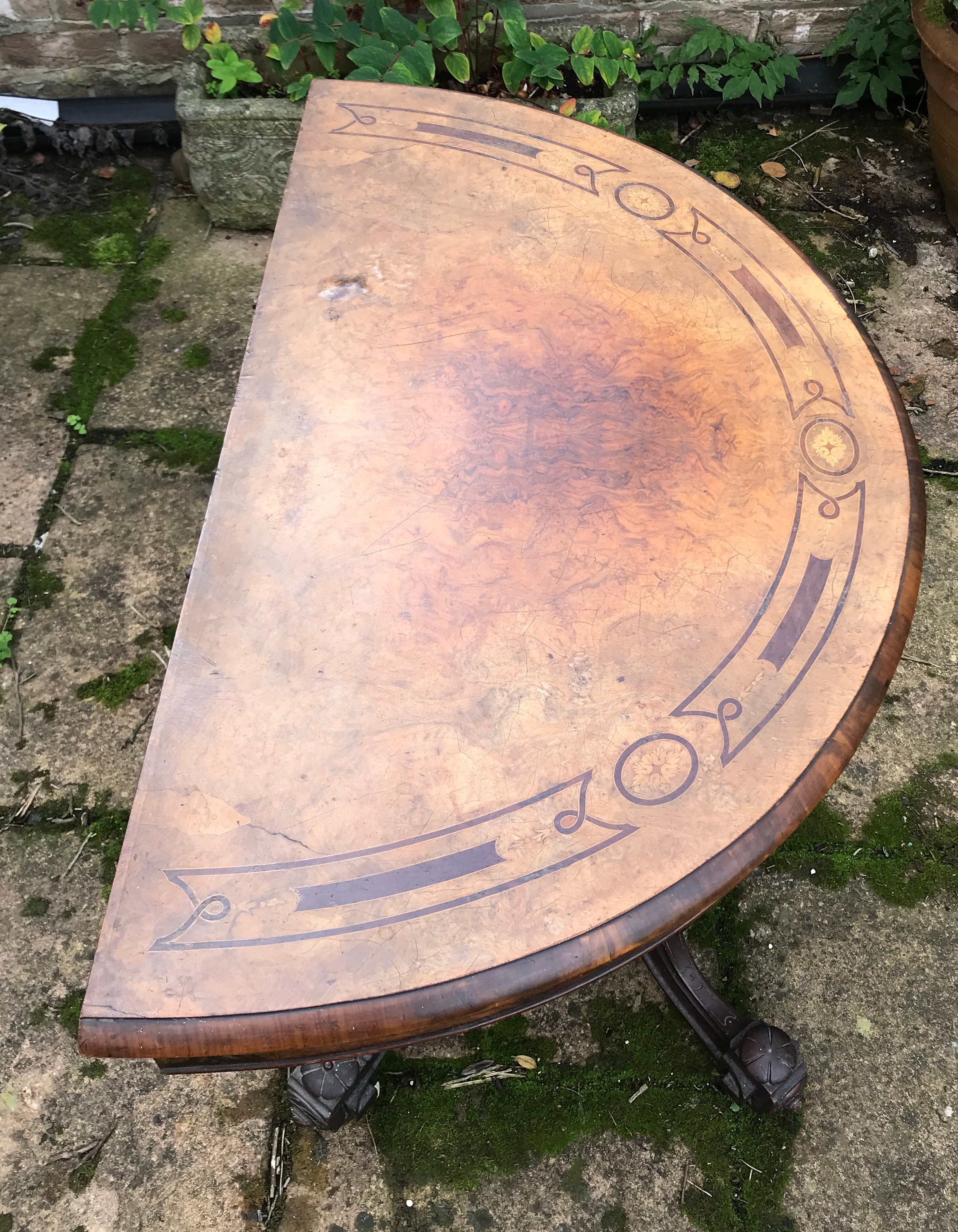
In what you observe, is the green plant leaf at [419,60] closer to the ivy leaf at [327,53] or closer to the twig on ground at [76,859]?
the ivy leaf at [327,53]

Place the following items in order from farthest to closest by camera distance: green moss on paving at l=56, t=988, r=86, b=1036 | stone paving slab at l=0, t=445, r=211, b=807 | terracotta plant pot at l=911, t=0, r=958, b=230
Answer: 1. terracotta plant pot at l=911, t=0, r=958, b=230
2. stone paving slab at l=0, t=445, r=211, b=807
3. green moss on paving at l=56, t=988, r=86, b=1036

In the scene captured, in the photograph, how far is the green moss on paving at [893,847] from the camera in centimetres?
207

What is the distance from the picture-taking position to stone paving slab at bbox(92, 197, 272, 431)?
274 centimetres

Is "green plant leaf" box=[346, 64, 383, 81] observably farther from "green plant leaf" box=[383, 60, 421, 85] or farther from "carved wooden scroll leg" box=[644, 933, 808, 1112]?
"carved wooden scroll leg" box=[644, 933, 808, 1112]

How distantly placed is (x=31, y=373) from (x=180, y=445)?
555 millimetres

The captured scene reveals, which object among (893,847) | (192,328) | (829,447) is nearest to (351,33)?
(192,328)

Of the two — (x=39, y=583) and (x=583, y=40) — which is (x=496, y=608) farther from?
(x=583, y=40)

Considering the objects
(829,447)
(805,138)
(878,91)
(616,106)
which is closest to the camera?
(829,447)

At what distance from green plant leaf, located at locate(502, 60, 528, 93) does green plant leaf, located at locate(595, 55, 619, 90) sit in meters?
0.23

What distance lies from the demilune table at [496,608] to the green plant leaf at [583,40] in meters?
1.08

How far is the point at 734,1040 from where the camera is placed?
1.80 meters

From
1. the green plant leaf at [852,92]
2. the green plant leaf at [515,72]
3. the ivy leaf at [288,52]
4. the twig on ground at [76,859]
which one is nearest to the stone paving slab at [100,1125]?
the twig on ground at [76,859]

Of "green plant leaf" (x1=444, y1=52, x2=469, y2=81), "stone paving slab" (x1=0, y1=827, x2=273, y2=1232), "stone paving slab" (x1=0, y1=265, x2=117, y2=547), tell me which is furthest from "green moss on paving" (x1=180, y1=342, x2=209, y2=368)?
"stone paving slab" (x1=0, y1=827, x2=273, y2=1232)

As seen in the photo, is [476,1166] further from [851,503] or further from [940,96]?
[940,96]
